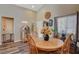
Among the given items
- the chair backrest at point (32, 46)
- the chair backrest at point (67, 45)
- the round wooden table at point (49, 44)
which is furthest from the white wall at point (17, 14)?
the chair backrest at point (67, 45)

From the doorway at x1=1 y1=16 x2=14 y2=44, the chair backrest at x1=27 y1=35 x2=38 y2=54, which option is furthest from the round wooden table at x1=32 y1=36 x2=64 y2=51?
the doorway at x1=1 y1=16 x2=14 y2=44

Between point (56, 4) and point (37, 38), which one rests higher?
point (56, 4)

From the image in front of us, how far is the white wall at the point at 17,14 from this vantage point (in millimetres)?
2201

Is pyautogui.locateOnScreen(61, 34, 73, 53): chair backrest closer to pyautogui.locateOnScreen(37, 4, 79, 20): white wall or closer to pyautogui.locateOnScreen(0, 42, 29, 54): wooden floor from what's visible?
pyautogui.locateOnScreen(37, 4, 79, 20): white wall

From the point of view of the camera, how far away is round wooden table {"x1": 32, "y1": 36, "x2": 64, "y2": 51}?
2266mm

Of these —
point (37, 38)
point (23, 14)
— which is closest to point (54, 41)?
point (37, 38)

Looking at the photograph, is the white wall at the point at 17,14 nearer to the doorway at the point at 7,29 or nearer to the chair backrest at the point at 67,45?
the doorway at the point at 7,29

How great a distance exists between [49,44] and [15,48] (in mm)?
672

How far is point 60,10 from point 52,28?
0.38 meters

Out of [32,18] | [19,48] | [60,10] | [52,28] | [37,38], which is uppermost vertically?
[60,10]

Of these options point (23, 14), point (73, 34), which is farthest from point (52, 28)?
point (23, 14)

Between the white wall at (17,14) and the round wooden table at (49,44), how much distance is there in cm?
37

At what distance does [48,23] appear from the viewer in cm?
226

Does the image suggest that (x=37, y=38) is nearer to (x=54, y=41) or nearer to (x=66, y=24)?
(x=54, y=41)
